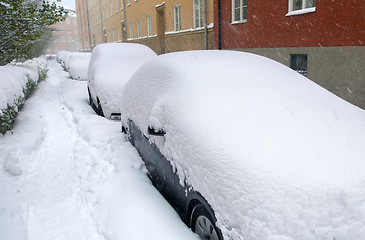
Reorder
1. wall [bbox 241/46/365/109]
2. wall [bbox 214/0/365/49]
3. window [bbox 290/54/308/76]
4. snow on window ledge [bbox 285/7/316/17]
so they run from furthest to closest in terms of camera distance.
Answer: window [bbox 290/54/308/76], snow on window ledge [bbox 285/7/316/17], wall [bbox 214/0/365/49], wall [bbox 241/46/365/109]

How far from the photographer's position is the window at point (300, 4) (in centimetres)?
927

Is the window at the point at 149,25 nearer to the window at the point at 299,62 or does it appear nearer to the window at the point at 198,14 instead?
the window at the point at 198,14

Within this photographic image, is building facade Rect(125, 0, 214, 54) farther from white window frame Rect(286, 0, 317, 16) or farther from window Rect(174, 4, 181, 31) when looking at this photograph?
white window frame Rect(286, 0, 317, 16)

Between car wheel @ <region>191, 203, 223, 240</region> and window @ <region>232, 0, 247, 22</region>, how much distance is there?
10.7m

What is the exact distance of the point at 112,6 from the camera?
33.8 m

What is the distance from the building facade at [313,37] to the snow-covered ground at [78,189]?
5.89m

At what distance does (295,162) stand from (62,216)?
2424 millimetres

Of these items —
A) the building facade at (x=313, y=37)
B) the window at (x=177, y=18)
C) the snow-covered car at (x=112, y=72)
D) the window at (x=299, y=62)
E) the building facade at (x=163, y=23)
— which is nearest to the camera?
the snow-covered car at (x=112, y=72)

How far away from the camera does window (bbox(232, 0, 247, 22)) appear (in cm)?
1212

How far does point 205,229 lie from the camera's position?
2375mm

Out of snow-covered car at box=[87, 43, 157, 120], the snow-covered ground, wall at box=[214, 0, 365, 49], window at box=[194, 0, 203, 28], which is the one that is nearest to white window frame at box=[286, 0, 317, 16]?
wall at box=[214, 0, 365, 49]

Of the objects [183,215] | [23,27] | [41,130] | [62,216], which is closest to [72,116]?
[41,130]

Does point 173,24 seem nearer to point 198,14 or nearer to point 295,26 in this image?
point 198,14

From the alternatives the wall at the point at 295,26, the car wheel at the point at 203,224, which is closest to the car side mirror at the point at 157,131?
the car wheel at the point at 203,224
